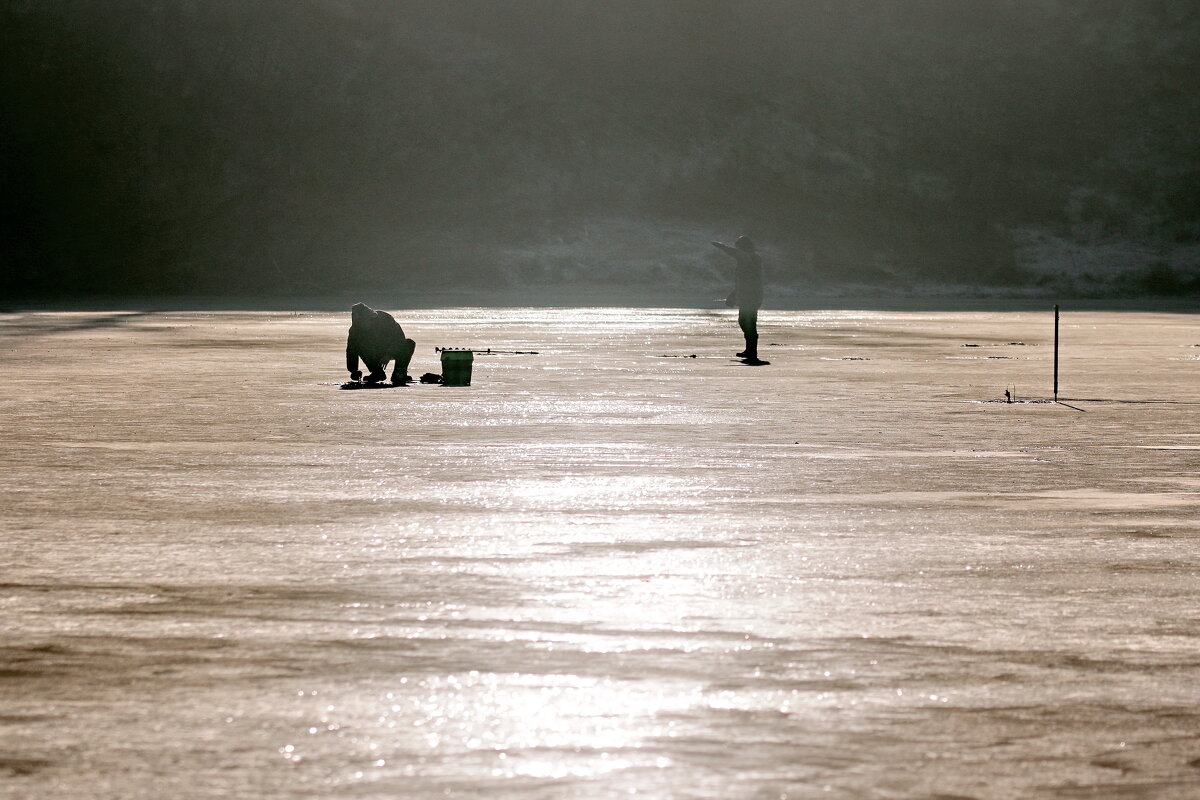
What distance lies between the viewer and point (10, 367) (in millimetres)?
20203

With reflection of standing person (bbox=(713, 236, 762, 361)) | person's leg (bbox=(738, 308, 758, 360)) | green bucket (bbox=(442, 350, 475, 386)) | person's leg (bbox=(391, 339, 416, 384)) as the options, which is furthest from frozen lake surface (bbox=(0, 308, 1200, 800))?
reflection of standing person (bbox=(713, 236, 762, 361))

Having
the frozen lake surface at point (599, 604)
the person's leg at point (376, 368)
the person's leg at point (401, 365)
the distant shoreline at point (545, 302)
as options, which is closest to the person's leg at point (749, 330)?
the person's leg at point (401, 365)

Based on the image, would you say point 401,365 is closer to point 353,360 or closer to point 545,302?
point 353,360

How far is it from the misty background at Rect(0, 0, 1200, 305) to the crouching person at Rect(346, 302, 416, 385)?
174 ft

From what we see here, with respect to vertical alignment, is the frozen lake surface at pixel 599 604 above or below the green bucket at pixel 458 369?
below

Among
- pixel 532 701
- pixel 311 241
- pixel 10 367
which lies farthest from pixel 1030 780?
pixel 311 241

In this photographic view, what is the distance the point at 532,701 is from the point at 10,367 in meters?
17.1

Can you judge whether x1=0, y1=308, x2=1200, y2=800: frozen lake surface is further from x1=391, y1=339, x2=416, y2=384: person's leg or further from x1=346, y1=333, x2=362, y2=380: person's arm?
x1=391, y1=339, x2=416, y2=384: person's leg

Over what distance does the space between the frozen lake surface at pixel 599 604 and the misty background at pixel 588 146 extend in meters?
60.0

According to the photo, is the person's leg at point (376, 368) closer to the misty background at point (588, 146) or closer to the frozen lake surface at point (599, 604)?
the frozen lake surface at point (599, 604)

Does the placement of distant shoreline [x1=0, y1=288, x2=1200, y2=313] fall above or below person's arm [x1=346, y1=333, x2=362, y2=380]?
above

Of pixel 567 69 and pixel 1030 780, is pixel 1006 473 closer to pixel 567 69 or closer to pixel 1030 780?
pixel 1030 780

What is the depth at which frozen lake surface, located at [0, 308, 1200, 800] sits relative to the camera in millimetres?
4129

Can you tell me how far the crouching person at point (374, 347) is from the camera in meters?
17.4
